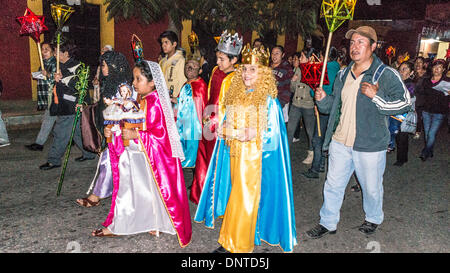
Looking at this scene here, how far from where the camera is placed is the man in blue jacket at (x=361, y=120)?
11.2ft

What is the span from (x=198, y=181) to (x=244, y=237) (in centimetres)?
154

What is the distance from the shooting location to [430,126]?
23.6 feet

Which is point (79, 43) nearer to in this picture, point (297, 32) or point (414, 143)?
point (297, 32)

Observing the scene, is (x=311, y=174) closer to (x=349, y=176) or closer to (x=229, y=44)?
(x=349, y=176)

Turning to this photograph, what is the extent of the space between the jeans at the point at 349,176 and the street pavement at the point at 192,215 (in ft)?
0.87

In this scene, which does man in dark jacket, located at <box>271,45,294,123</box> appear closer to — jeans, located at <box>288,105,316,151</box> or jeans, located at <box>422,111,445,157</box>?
jeans, located at <box>288,105,316,151</box>

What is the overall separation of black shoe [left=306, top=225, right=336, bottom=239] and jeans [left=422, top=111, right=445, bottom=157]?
454 cm

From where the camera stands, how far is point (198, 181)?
455 centimetres

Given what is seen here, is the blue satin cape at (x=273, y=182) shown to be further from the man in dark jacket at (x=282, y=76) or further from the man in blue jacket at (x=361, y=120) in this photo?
the man in dark jacket at (x=282, y=76)

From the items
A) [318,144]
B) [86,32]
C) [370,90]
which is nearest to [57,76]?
[318,144]

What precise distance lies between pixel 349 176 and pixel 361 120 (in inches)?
25.4

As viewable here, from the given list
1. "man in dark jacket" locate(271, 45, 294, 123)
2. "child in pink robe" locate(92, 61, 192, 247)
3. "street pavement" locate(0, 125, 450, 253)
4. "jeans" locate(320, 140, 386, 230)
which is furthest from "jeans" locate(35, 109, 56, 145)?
"jeans" locate(320, 140, 386, 230)

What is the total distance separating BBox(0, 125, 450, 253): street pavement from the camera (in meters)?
3.52

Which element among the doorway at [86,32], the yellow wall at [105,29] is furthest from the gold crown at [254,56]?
the yellow wall at [105,29]
